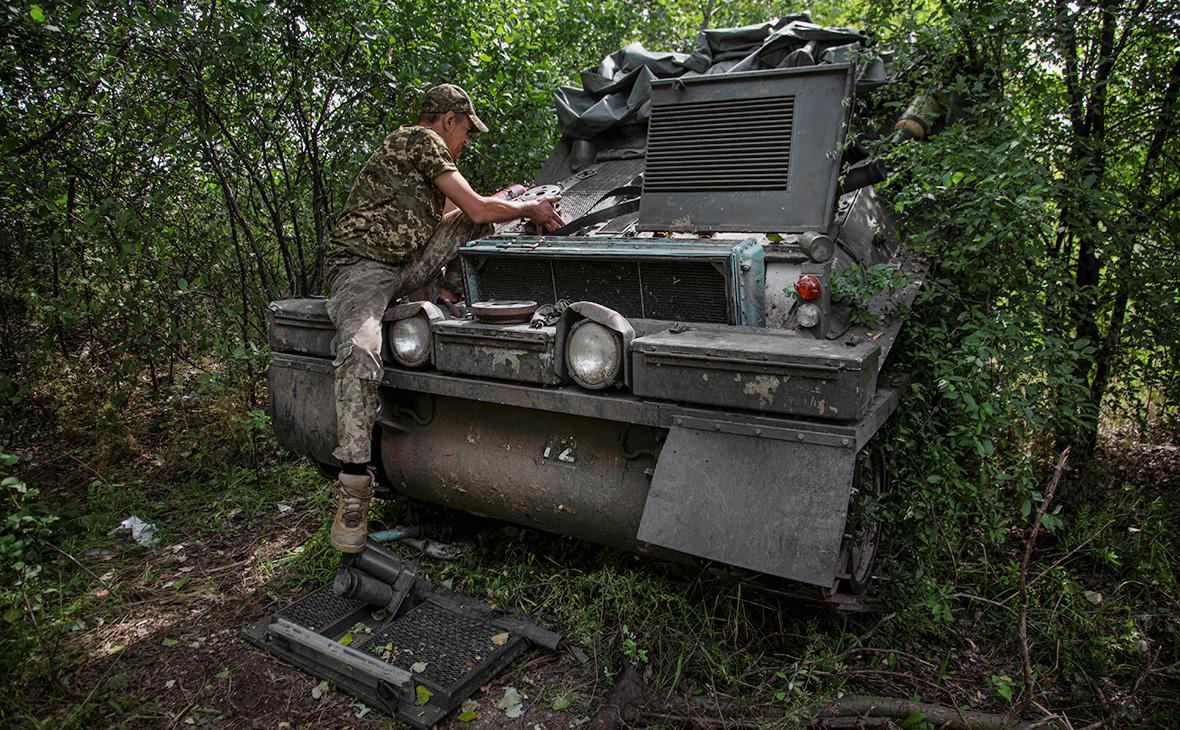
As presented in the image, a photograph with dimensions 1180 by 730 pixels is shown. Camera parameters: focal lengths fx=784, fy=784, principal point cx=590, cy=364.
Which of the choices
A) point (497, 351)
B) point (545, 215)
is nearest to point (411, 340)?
point (497, 351)

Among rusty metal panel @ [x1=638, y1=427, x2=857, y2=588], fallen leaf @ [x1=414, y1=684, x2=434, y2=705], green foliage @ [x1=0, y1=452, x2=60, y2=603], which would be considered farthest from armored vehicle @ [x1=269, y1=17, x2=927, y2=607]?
green foliage @ [x1=0, y1=452, x2=60, y2=603]

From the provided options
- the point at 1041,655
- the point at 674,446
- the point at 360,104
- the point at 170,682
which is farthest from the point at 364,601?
the point at 360,104

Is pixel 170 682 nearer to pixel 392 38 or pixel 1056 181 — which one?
pixel 392 38

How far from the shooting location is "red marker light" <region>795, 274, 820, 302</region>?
9.78ft

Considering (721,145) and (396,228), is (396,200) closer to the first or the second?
(396,228)

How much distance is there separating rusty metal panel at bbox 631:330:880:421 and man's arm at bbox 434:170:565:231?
1.26m

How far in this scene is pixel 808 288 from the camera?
299 centimetres

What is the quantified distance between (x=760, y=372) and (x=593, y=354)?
0.67m

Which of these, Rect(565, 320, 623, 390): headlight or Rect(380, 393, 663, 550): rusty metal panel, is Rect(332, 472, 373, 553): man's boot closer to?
Rect(380, 393, 663, 550): rusty metal panel

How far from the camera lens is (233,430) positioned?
5.23 meters

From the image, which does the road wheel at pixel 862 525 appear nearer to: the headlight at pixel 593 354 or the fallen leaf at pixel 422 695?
the headlight at pixel 593 354

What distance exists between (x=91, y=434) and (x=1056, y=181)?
5896 millimetres

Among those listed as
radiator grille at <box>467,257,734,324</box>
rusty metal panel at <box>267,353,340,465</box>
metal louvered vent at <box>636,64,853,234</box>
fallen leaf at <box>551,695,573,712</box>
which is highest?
metal louvered vent at <box>636,64,853,234</box>

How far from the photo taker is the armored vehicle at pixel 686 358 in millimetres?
2512
